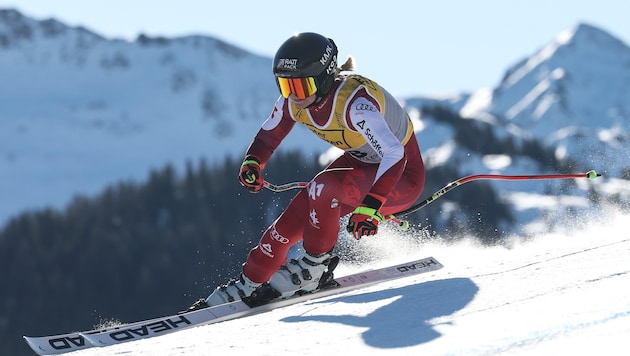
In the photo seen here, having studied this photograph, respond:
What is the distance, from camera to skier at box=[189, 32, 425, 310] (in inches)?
223

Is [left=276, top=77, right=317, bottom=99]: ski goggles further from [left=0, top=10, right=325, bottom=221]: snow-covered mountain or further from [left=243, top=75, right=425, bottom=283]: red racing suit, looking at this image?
[left=0, top=10, right=325, bottom=221]: snow-covered mountain

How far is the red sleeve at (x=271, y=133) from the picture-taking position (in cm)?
646

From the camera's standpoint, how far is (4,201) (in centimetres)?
13062

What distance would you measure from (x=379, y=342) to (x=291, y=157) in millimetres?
79573

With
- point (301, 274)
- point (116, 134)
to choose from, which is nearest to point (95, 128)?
point (116, 134)

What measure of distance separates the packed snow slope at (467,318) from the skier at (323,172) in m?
0.49

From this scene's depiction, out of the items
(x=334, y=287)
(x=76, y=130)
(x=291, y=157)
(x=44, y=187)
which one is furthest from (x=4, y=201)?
(x=334, y=287)

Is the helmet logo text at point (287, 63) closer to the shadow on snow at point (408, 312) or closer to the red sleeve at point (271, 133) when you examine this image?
the red sleeve at point (271, 133)

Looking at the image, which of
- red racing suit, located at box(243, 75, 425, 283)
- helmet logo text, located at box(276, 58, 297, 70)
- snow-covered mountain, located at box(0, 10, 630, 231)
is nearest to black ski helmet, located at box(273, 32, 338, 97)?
helmet logo text, located at box(276, 58, 297, 70)

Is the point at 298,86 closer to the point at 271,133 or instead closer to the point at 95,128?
the point at 271,133

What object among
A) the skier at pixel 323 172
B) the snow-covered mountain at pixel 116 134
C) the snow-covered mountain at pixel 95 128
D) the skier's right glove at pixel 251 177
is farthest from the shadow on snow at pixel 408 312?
the snow-covered mountain at pixel 95 128

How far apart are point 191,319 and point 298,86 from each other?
1571 mm

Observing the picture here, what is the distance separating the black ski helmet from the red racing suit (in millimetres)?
112

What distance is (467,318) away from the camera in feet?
13.0
